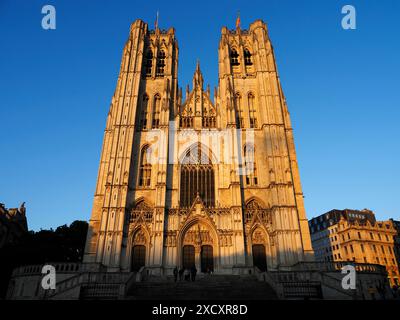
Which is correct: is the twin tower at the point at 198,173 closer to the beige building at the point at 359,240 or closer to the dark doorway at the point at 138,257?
the dark doorway at the point at 138,257

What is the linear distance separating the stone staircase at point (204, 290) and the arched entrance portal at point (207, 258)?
6077 mm

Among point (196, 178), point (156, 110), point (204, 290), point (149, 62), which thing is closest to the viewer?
point (204, 290)

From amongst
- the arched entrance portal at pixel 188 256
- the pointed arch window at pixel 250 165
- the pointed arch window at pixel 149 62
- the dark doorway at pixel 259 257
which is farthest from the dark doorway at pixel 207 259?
the pointed arch window at pixel 149 62

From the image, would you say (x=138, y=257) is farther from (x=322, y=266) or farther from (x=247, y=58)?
(x=247, y=58)

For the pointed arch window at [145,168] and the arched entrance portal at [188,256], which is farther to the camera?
the pointed arch window at [145,168]

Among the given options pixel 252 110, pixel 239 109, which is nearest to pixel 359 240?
pixel 252 110

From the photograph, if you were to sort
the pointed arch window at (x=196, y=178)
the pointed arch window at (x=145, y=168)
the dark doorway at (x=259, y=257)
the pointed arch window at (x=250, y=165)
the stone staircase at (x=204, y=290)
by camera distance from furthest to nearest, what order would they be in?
the pointed arch window at (x=145, y=168) < the pointed arch window at (x=250, y=165) < the pointed arch window at (x=196, y=178) < the dark doorway at (x=259, y=257) < the stone staircase at (x=204, y=290)

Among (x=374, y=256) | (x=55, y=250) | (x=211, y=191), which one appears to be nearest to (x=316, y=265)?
(x=211, y=191)

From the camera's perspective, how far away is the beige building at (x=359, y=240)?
50.2 metres

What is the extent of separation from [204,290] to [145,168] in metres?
16.0

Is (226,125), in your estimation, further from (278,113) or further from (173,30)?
(173,30)

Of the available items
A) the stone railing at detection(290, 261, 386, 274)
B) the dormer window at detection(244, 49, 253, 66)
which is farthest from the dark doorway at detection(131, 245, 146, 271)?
the dormer window at detection(244, 49, 253, 66)

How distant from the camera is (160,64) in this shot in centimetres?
3825

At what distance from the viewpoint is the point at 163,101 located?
108 feet
